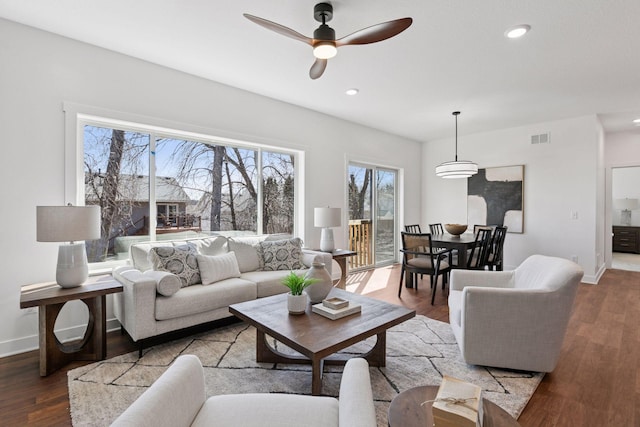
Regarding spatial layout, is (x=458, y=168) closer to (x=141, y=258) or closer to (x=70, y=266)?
(x=141, y=258)

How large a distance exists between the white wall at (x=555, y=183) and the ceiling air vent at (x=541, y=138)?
5 cm

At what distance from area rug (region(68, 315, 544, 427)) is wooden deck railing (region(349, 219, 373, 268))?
9.74ft

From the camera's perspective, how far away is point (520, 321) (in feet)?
7.18

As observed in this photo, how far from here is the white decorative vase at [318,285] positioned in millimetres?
2461

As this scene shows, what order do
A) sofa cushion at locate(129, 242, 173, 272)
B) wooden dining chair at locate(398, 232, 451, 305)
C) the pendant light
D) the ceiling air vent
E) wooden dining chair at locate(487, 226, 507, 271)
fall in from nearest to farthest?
sofa cushion at locate(129, 242, 173, 272) → wooden dining chair at locate(398, 232, 451, 305) → wooden dining chair at locate(487, 226, 507, 271) → the pendant light → the ceiling air vent

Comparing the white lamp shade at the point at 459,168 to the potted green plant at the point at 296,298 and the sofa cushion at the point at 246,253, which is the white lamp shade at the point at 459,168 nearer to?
the sofa cushion at the point at 246,253

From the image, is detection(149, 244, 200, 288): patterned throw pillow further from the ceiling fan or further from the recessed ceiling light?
the recessed ceiling light

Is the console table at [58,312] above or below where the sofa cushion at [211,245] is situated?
below

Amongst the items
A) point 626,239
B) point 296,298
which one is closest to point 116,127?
point 296,298

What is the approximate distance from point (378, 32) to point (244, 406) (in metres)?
2.26

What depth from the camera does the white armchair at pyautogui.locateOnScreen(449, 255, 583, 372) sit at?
2.14 meters

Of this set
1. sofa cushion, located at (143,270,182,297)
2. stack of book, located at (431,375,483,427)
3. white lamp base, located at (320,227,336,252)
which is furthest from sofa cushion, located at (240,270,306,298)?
stack of book, located at (431,375,483,427)

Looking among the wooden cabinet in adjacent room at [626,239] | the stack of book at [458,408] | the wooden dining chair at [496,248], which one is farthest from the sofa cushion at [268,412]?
the wooden cabinet in adjacent room at [626,239]

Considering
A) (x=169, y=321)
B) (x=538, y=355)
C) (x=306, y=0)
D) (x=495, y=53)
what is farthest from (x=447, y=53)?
(x=169, y=321)
